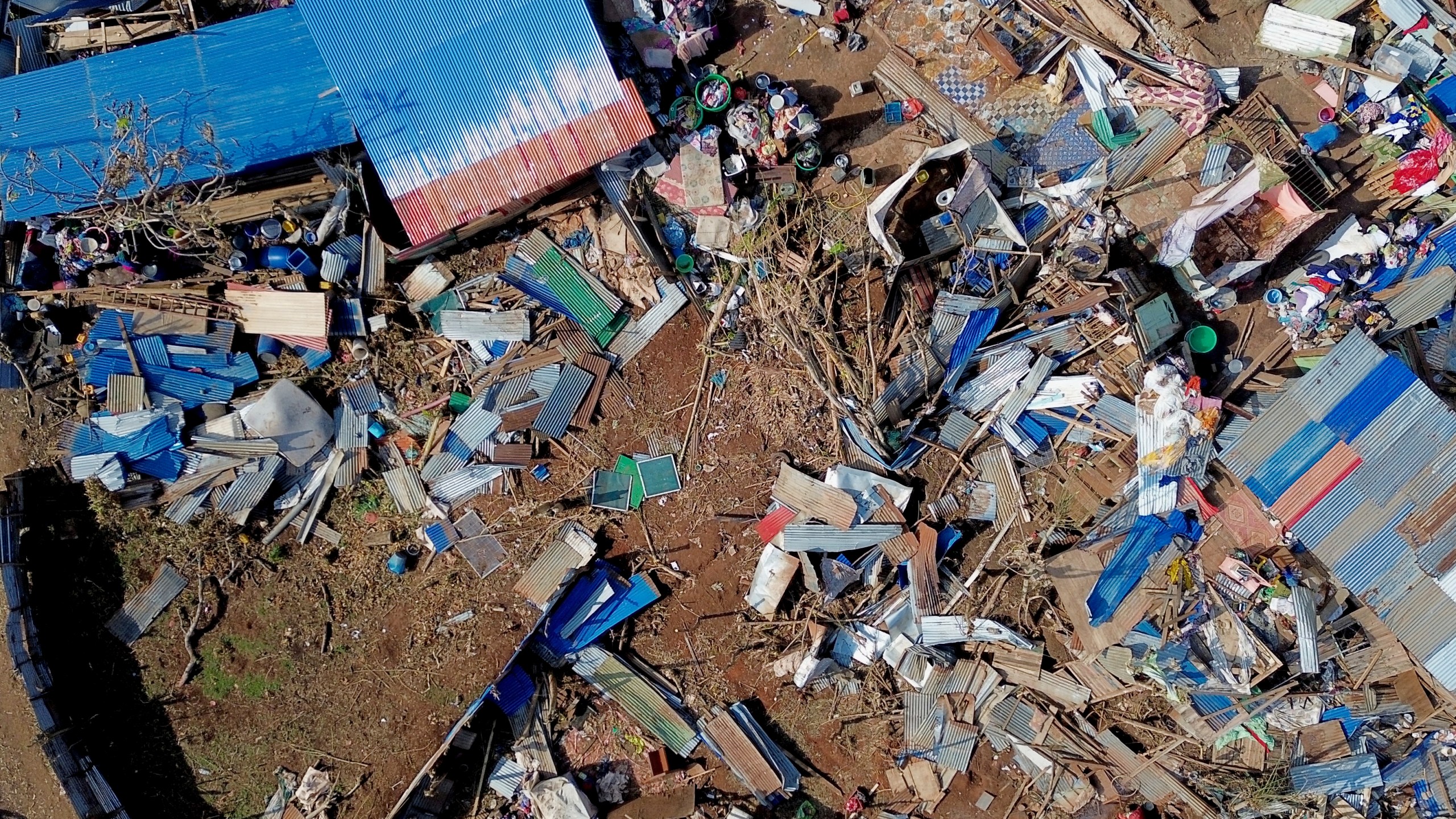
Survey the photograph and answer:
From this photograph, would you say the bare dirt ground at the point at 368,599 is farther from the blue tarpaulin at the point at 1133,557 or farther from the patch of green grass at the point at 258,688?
the blue tarpaulin at the point at 1133,557

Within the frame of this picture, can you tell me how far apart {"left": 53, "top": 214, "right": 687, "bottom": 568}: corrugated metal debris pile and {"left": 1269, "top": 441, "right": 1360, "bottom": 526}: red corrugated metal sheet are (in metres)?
9.21

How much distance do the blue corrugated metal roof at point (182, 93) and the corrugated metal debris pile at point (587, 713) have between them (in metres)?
7.52

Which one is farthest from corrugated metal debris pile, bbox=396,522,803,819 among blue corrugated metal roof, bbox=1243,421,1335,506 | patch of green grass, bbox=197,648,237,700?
blue corrugated metal roof, bbox=1243,421,1335,506

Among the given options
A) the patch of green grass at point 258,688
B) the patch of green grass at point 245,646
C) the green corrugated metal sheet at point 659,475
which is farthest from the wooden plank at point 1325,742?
the patch of green grass at point 245,646

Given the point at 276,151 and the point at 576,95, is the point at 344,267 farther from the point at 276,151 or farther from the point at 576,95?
the point at 576,95

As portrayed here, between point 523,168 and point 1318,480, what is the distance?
41.1 ft

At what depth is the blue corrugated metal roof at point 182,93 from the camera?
12086 millimetres

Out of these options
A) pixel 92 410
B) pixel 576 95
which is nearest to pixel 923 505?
pixel 576 95

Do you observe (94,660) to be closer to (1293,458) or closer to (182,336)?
(182,336)

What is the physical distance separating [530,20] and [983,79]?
6.92 meters

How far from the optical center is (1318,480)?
1241 centimetres

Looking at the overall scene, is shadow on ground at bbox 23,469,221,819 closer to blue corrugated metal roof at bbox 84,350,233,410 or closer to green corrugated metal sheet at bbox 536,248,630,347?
blue corrugated metal roof at bbox 84,350,233,410

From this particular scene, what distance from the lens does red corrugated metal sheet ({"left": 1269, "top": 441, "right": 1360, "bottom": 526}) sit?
12367 millimetres

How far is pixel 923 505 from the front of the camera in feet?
44.3
